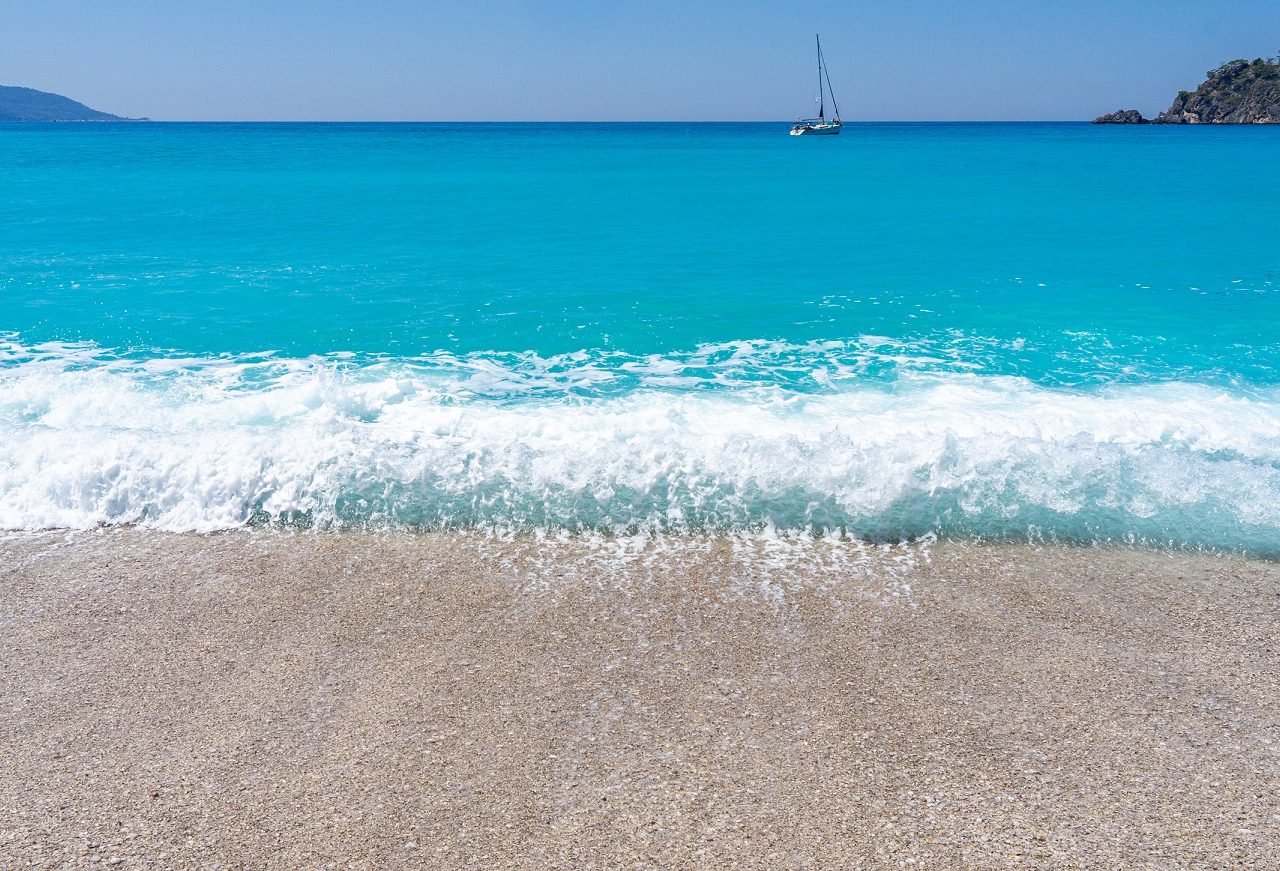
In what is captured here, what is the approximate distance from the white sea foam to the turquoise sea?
0.14 ft

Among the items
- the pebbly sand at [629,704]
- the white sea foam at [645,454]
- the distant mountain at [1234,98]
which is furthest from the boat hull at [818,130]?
the pebbly sand at [629,704]

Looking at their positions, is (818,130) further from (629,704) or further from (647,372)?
(629,704)

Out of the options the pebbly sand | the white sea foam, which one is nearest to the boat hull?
the white sea foam

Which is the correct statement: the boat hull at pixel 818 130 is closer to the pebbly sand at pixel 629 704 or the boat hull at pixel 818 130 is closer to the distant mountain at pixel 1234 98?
the distant mountain at pixel 1234 98

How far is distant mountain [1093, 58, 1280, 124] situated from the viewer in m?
139

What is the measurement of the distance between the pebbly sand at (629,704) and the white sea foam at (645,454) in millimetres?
527

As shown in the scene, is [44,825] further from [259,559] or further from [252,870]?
[259,559]

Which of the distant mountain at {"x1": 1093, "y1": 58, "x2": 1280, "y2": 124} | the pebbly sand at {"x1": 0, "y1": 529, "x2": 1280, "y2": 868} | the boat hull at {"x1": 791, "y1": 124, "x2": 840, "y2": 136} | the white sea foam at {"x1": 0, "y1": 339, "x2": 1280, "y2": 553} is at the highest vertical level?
the distant mountain at {"x1": 1093, "y1": 58, "x2": 1280, "y2": 124}

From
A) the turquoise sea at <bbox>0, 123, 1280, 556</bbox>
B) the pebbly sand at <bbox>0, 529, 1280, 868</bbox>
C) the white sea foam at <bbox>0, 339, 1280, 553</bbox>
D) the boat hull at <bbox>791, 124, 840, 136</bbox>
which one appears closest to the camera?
the pebbly sand at <bbox>0, 529, 1280, 868</bbox>

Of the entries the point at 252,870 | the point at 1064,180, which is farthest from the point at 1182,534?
the point at 1064,180

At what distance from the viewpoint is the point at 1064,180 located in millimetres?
40031

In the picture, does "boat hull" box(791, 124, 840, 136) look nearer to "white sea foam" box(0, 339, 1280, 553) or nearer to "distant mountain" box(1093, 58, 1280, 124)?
"distant mountain" box(1093, 58, 1280, 124)

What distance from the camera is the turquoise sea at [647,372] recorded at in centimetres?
747

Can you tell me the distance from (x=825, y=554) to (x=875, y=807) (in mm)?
2676
